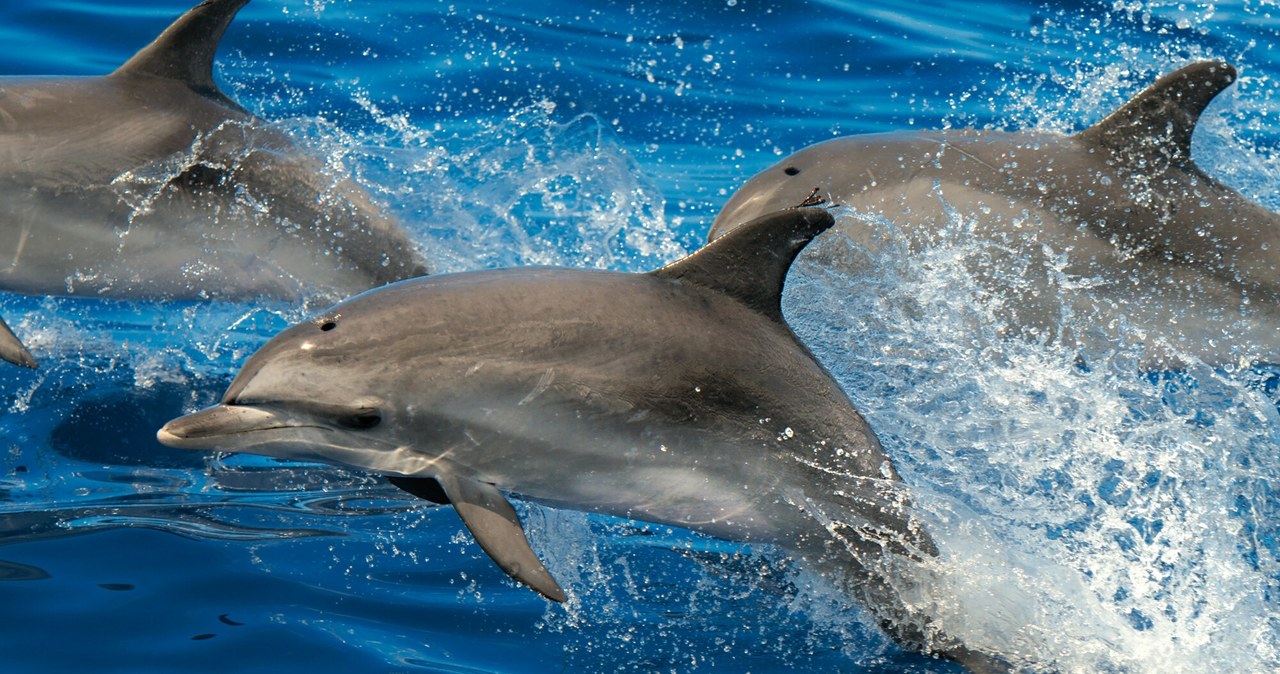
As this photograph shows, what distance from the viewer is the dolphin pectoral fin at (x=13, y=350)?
5.14 m

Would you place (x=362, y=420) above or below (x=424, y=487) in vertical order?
above

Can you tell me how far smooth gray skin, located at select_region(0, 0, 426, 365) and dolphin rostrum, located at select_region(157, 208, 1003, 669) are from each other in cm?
215

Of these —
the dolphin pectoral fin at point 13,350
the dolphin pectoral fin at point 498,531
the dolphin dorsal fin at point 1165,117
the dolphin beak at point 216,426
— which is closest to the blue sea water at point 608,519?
the dolphin pectoral fin at point 13,350

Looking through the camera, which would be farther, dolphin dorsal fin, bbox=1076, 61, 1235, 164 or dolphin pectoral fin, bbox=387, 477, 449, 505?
dolphin dorsal fin, bbox=1076, 61, 1235, 164

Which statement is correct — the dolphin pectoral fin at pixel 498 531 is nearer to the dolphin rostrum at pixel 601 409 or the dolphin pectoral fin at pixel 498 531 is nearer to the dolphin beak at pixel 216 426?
the dolphin rostrum at pixel 601 409

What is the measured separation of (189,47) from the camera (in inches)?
248

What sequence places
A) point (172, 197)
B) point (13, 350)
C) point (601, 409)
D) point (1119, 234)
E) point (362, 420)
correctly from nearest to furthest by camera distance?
point (362, 420) < point (601, 409) < point (13, 350) < point (172, 197) < point (1119, 234)

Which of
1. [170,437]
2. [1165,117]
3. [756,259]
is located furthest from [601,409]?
[1165,117]

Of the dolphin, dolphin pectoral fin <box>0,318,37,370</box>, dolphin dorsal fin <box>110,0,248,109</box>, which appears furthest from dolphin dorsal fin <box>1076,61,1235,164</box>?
dolphin pectoral fin <box>0,318,37,370</box>

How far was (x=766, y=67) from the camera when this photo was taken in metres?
11.4

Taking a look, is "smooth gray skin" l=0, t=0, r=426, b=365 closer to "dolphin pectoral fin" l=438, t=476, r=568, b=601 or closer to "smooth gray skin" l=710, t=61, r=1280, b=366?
"smooth gray skin" l=710, t=61, r=1280, b=366

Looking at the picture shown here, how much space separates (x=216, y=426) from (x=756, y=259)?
174cm

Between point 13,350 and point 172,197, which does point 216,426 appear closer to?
point 13,350

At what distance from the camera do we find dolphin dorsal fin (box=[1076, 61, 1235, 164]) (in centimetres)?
615
